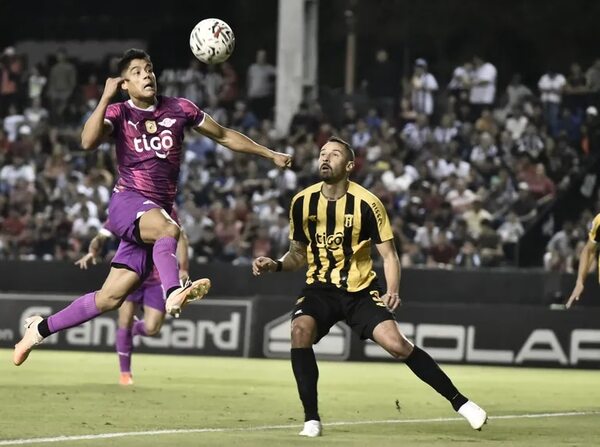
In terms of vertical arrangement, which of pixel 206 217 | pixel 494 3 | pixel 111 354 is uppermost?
pixel 494 3

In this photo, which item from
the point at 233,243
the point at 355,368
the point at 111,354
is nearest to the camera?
the point at 355,368

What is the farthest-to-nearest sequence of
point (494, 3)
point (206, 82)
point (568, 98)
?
1. point (494, 3)
2. point (206, 82)
3. point (568, 98)

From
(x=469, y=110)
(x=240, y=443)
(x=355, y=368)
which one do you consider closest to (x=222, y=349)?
(x=355, y=368)

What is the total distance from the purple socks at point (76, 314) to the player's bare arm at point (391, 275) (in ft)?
7.28

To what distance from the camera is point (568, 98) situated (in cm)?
2738

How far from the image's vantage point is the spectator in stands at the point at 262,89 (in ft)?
100

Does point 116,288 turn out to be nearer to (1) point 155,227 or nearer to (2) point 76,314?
(2) point 76,314

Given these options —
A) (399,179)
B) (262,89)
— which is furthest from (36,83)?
(399,179)

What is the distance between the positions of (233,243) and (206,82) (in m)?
6.68

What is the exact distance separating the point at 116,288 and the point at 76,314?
0.37 m

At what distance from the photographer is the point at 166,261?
1113 cm

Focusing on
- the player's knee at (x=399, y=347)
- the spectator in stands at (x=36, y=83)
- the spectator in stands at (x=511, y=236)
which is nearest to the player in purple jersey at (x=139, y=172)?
the player's knee at (x=399, y=347)

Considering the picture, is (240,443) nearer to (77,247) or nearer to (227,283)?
(227,283)

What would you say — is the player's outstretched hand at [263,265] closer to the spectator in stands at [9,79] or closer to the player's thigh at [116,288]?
the player's thigh at [116,288]
